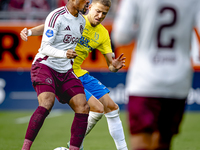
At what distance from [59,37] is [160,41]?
1.79 metres

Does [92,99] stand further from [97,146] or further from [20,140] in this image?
[20,140]

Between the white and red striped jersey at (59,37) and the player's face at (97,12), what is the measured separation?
231mm

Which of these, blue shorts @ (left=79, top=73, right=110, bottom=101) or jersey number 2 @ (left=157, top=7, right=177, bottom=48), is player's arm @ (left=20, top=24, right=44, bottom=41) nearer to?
blue shorts @ (left=79, top=73, right=110, bottom=101)

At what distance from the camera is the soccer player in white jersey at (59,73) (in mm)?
3678

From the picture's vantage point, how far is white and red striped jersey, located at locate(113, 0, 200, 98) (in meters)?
2.27

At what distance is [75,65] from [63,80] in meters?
0.65

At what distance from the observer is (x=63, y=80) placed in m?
3.98

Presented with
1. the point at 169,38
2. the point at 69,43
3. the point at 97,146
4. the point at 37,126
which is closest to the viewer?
the point at 169,38

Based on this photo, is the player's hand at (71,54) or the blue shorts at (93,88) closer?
the player's hand at (71,54)

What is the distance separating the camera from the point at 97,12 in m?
4.25

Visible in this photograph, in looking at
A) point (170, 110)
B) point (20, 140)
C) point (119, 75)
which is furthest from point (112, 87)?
point (170, 110)

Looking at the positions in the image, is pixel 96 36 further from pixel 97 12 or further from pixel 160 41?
pixel 160 41

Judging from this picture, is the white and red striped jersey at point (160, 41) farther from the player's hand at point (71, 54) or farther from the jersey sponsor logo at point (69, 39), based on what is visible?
the jersey sponsor logo at point (69, 39)

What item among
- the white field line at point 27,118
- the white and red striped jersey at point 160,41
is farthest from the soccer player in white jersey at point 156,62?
the white field line at point 27,118
